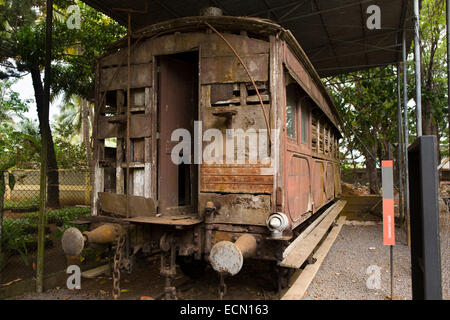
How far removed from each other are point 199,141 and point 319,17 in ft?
17.2

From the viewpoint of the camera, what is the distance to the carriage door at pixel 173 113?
4273mm

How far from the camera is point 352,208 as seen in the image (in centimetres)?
1112

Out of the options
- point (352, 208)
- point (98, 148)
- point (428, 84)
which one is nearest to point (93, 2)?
point (98, 148)

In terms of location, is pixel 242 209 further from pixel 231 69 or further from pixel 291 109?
pixel 291 109

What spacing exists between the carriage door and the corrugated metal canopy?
1802 mm

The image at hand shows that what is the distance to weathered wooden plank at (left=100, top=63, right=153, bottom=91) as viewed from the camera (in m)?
4.18

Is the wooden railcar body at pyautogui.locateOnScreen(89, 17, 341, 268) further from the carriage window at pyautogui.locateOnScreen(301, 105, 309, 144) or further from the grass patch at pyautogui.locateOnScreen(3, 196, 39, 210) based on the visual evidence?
the grass patch at pyautogui.locateOnScreen(3, 196, 39, 210)

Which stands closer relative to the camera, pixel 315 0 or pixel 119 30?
pixel 315 0

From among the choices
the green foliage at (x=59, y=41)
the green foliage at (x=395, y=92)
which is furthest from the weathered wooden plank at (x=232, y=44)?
the green foliage at (x=395, y=92)

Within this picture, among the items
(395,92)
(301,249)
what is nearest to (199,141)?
(301,249)

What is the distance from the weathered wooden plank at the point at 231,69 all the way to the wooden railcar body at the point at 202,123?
12 mm

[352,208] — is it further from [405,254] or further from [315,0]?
[315,0]

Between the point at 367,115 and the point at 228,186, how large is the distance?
10427 mm

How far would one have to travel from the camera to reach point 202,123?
12.6ft
